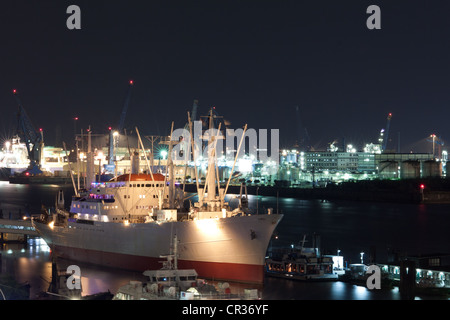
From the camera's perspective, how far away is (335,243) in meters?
40.2

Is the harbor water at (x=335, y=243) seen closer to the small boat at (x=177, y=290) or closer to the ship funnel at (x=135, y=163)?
the small boat at (x=177, y=290)

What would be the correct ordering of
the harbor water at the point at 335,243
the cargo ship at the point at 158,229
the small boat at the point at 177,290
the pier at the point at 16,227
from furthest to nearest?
the pier at the point at 16,227, the cargo ship at the point at 158,229, the harbor water at the point at 335,243, the small boat at the point at 177,290

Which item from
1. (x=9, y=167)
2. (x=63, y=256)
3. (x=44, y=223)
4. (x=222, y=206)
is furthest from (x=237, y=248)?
(x=9, y=167)

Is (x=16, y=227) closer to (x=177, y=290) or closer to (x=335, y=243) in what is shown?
(x=335, y=243)

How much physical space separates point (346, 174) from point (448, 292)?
10702cm

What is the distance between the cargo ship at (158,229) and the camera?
80.5 ft

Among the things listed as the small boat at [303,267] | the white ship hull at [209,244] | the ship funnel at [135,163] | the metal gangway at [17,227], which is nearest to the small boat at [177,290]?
the white ship hull at [209,244]

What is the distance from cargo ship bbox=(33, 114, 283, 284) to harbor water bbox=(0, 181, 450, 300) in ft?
2.58

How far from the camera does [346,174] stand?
12988cm

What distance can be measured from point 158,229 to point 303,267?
6.28m

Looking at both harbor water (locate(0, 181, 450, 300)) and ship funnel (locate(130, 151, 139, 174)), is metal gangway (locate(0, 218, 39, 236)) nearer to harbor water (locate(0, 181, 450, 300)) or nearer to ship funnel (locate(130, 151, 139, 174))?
harbor water (locate(0, 181, 450, 300))

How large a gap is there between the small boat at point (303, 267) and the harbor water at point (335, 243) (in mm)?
615
